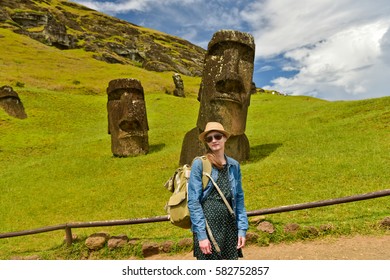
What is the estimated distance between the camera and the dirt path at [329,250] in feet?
22.1

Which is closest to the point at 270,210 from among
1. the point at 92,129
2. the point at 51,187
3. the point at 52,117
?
the point at 51,187

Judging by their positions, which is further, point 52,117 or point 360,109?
point 52,117

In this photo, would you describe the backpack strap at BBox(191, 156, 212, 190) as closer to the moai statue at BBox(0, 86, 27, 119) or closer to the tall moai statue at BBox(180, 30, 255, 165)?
the tall moai statue at BBox(180, 30, 255, 165)

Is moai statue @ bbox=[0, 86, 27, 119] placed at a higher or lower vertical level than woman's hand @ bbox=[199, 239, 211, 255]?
higher

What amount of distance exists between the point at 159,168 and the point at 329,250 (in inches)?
367

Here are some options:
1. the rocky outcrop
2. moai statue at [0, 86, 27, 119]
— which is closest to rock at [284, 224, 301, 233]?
moai statue at [0, 86, 27, 119]

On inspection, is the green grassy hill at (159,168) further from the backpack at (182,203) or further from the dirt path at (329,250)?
the backpack at (182,203)

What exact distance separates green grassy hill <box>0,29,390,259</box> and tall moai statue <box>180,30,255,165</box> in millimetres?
1549

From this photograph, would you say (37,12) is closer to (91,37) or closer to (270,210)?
(91,37)

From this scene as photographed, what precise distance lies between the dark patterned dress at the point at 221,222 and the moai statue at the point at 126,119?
48.2 ft

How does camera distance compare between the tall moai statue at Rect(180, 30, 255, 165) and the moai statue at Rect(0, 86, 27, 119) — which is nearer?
the tall moai statue at Rect(180, 30, 255, 165)

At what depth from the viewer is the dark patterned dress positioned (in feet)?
14.0
